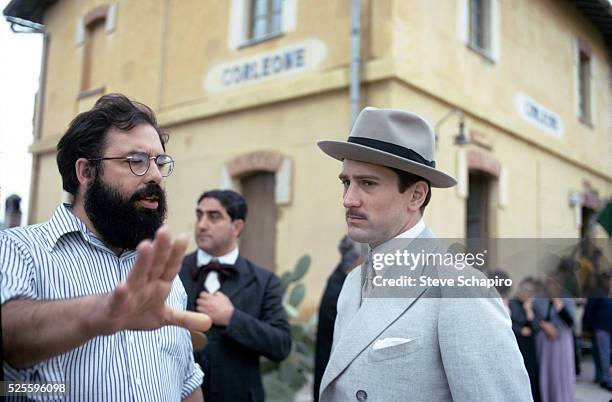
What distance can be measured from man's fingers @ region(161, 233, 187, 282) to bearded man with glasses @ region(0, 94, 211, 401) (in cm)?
10

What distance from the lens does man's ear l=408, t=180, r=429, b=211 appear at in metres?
1.79

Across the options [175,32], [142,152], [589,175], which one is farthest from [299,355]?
[589,175]

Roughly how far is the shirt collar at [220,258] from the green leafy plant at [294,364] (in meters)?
1.62

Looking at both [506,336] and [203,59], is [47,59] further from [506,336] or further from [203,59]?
[203,59]

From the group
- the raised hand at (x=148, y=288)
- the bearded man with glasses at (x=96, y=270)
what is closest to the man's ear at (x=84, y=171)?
the bearded man with glasses at (x=96, y=270)

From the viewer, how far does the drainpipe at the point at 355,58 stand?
6445 millimetres

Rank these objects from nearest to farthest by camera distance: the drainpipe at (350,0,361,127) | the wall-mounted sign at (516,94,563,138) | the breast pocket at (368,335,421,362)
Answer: the breast pocket at (368,335,421,362) < the drainpipe at (350,0,361,127) < the wall-mounted sign at (516,94,563,138)

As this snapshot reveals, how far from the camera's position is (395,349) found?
1546mm

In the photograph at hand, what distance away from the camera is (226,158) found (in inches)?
285

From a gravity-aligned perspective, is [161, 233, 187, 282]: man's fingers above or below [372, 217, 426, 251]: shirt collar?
below

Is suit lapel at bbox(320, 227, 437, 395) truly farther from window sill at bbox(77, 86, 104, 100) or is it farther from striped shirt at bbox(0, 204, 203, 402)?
window sill at bbox(77, 86, 104, 100)

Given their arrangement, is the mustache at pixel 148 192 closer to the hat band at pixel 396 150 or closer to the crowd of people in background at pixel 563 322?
the hat band at pixel 396 150

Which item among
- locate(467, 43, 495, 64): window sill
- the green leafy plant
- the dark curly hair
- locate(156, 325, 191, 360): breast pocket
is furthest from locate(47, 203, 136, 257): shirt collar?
locate(467, 43, 495, 64): window sill

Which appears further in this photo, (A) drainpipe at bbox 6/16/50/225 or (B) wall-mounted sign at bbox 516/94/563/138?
(B) wall-mounted sign at bbox 516/94/563/138
